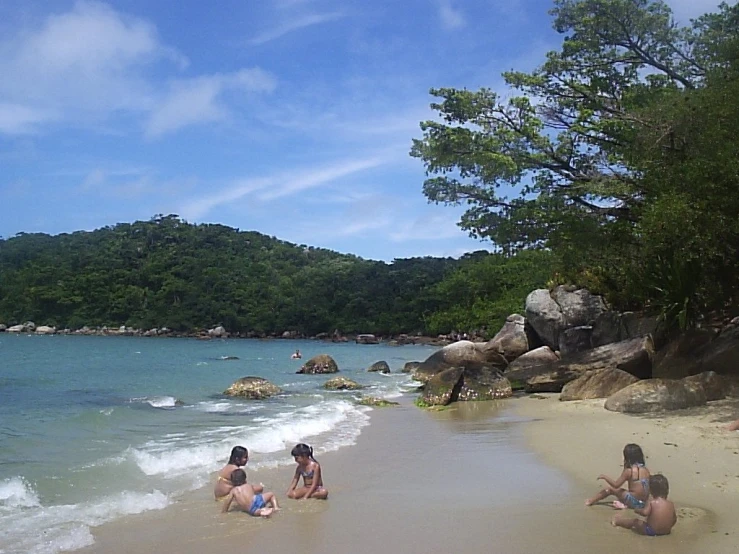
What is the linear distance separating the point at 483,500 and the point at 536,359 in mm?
12826

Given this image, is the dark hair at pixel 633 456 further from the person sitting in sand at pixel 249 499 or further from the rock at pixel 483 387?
the rock at pixel 483 387

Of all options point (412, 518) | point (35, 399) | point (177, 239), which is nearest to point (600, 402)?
point (412, 518)

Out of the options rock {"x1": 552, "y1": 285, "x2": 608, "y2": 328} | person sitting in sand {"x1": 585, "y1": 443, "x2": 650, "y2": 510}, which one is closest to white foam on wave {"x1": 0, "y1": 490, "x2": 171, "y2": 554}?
person sitting in sand {"x1": 585, "y1": 443, "x2": 650, "y2": 510}

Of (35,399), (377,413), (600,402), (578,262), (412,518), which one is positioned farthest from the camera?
(35,399)

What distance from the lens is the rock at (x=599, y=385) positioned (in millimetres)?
14047

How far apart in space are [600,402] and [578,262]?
5.13 m

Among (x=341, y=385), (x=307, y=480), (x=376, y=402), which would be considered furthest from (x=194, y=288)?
(x=307, y=480)

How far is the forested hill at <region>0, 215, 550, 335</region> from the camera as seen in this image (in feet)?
272

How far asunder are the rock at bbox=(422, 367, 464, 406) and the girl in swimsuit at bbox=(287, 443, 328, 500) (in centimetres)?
902

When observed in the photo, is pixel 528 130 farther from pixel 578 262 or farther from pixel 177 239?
pixel 177 239

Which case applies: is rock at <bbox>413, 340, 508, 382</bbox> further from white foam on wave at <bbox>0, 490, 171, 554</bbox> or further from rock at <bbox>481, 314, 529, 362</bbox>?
white foam on wave at <bbox>0, 490, 171, 554</bbox>

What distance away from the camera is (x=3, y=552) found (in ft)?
19.2

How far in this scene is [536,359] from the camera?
19344 mm

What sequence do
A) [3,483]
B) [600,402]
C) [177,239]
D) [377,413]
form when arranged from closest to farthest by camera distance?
[3,483] < [600,402] < [377,413] < [177,239]
